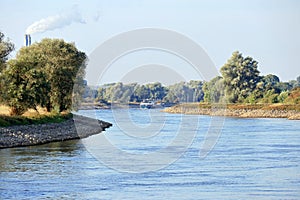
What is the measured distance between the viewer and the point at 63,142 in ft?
172

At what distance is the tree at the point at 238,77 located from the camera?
13338 cm

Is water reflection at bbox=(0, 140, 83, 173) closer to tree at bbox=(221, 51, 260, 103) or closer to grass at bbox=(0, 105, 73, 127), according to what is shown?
grass at bbox=(0, 105, 73, 127)

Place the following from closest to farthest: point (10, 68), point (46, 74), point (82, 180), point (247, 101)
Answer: point (82, 180) → point (10, 68) → point (46, 74) → point (247, 101)

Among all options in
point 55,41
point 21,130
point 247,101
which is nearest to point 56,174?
point 21,130

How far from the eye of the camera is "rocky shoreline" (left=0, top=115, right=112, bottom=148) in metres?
47.6

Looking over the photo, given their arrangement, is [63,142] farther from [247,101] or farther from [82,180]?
[247,101]

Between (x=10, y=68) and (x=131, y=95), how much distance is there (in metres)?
130

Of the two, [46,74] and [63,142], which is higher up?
[46,74]

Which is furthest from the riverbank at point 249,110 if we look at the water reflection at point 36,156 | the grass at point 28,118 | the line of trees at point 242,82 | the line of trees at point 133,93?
the water reflection at point 36,156

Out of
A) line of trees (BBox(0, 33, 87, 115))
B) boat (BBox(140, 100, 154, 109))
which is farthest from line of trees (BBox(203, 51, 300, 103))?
line of trees (BBox(0, 33, 87, 115))

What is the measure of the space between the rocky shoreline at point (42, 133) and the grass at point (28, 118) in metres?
0.53

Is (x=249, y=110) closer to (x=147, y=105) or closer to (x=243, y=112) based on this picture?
(x=243, y=112)

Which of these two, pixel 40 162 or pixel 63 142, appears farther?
pixel 63 142

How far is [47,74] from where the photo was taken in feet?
216
